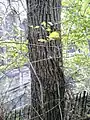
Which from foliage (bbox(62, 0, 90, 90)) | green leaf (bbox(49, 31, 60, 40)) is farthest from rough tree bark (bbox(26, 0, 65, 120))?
foliage (bbox(62, 0, 90, 90))

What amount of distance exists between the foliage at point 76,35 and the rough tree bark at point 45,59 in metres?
0.52

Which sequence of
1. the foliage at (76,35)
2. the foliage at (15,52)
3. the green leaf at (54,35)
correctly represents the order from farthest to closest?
the foliage at (76,35) → the foliage at (15,52) → the green leaf at (54,35)

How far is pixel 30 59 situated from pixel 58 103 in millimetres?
832

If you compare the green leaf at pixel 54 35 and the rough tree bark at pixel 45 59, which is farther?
the rough tree bark at pixel 45 59

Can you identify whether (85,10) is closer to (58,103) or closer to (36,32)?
(36,32)

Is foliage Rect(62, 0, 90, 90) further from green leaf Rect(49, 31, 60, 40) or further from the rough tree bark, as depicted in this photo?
green leaf Rect(49, 31, 60, 40)

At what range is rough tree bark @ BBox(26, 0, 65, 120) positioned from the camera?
3275 millimetres

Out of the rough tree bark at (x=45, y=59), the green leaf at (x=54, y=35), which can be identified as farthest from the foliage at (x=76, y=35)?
the green leaf at (x=54, y=35)

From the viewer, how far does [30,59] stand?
11.1 feet

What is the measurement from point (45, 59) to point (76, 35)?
1.10 metres

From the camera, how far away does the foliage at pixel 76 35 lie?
387 centimetres

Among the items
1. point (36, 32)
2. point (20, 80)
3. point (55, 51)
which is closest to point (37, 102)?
point (55, 51)

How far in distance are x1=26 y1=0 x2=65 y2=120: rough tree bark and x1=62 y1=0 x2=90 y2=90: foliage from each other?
0.52 metres

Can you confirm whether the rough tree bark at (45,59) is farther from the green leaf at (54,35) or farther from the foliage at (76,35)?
the foliage at (76,35)
